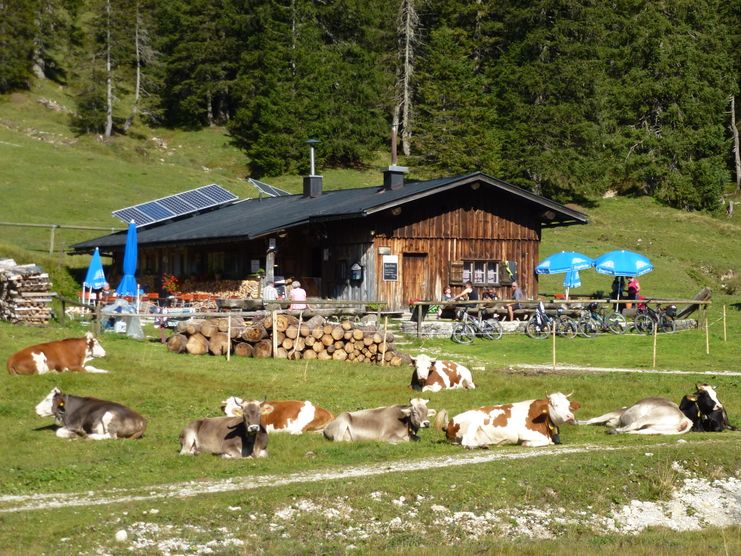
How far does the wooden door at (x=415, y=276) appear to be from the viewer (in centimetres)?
3925

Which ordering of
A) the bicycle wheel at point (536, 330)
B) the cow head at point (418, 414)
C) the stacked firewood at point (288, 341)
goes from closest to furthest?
the cow head at point (418, 414) < the stacked firewood at point (288, 341) < the bicycle wheel at point (536, 330)

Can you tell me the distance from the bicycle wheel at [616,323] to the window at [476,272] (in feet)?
19.1

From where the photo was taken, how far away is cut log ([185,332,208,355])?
28.2 meters

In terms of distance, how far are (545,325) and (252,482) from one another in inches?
822

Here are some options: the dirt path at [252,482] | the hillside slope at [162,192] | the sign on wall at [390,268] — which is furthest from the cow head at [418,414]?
the hillside slope at [162,192]

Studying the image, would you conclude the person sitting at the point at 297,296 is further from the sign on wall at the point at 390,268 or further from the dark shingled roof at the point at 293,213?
the sign on wall at the point at 390,268

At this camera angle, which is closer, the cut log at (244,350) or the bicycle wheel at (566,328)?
the cut log at (244,350)

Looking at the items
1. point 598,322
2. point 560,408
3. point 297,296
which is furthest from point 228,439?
point 598,322

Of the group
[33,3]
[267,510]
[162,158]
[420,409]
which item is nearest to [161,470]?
[267,510]

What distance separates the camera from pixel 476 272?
134 ft

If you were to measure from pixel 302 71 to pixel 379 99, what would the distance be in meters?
7.05

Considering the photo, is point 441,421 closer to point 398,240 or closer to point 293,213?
point 398,240

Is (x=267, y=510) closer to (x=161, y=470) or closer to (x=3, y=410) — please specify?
(x=161, y=470)

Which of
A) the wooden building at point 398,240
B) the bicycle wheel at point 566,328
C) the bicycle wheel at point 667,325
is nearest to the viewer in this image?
the bicycle wheel at point 566,328
